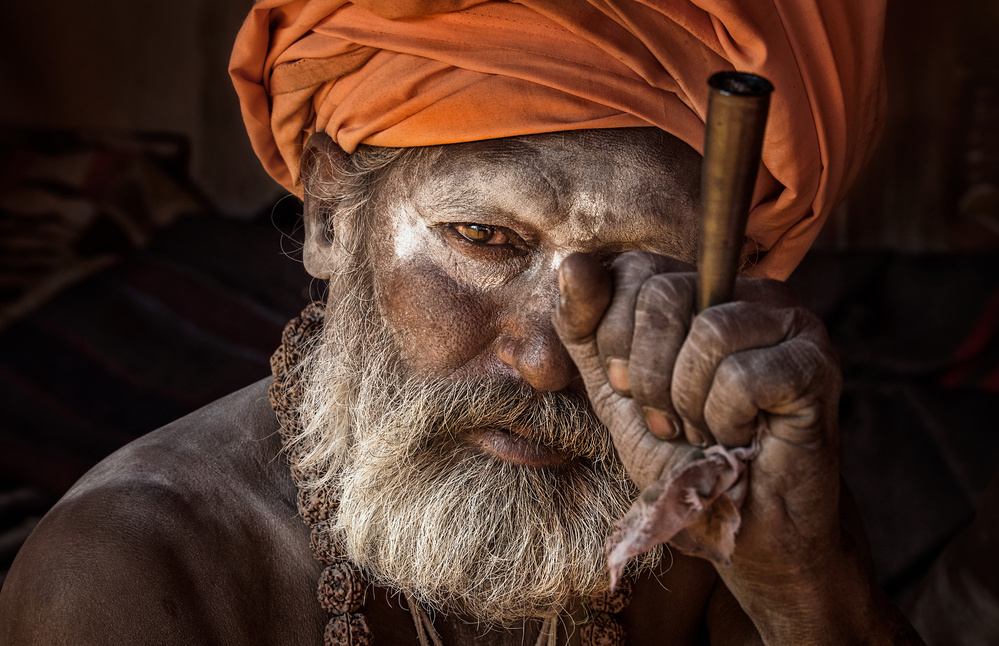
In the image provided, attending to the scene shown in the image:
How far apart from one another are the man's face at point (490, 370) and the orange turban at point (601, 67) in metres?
0.06

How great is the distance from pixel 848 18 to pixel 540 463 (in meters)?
0.93

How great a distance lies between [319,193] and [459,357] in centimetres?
51

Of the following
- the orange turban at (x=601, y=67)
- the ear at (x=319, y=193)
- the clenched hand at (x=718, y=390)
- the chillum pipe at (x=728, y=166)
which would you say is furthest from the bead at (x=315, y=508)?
the chillum pipe at (x=728, y=166)

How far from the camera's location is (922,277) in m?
4.43

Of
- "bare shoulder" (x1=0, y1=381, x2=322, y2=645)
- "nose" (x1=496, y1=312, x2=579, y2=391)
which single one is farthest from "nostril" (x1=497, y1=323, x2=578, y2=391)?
"bare shoulder" (x1=0, y1=381, x2=322, y2=645)

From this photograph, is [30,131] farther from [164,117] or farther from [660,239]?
[660,239]

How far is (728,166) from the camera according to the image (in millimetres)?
873

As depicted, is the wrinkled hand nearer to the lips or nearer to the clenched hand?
the clenched hand

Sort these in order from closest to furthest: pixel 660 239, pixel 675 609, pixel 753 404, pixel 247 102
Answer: pixel 753 404
pixel 660 239
pixel 247 102
pixel 675 609

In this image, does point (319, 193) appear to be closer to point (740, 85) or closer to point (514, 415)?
point (514, 415)

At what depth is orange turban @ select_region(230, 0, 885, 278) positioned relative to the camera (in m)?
1.44

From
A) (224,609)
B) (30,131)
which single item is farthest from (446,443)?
(30,131)

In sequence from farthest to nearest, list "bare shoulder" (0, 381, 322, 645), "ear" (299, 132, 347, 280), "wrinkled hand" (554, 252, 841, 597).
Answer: "ear" (299, 132, 347, 280), "bare shoulder" (0, 381, 322, 645), "wrinkled hand" (554, 252, 841, 597)

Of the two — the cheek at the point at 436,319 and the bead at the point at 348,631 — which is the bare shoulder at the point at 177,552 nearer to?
the bead at the point at 348,631
